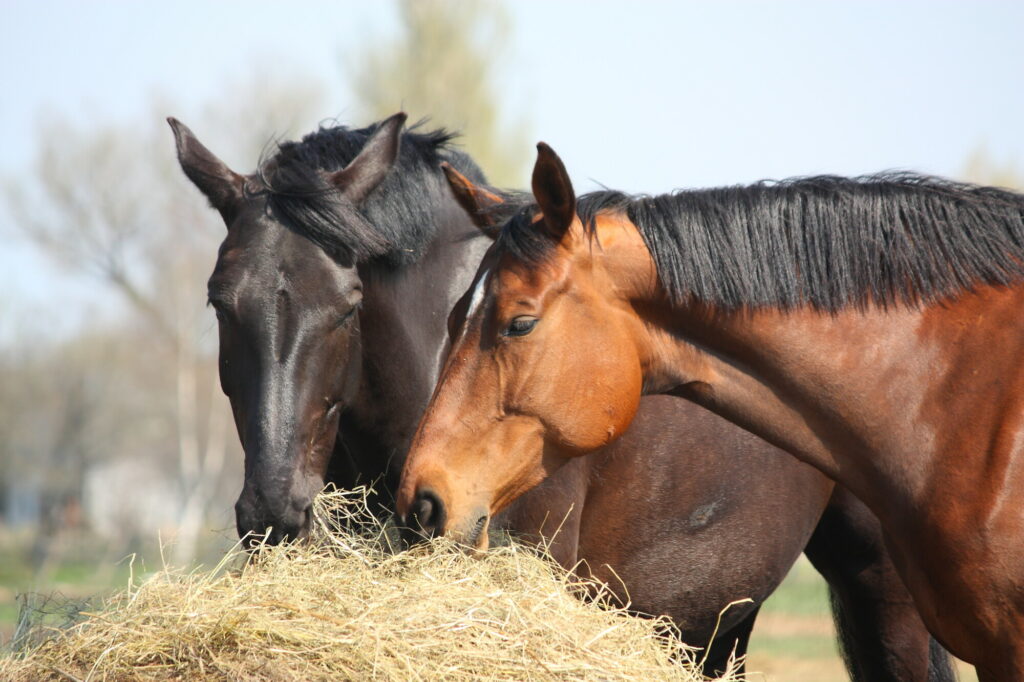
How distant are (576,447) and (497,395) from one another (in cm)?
31

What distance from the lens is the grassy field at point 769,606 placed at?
929 centimetres

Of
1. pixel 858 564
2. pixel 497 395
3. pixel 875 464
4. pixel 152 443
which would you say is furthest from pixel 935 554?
pixel 152 443

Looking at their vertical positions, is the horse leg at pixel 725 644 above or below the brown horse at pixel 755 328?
below

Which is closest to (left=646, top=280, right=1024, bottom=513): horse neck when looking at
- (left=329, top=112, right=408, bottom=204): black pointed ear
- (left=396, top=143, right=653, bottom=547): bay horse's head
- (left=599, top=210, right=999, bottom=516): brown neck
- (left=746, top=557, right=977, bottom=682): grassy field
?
(left=599, top=210, right=999, bottom=516): brown neck

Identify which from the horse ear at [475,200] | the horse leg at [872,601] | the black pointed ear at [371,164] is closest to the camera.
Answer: the black pointed ear at [371,164]

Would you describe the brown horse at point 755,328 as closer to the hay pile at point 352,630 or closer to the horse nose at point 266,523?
the hay pile at point 352,630

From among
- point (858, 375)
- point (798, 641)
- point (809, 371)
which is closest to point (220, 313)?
point (809, 371)

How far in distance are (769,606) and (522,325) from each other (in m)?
12.0

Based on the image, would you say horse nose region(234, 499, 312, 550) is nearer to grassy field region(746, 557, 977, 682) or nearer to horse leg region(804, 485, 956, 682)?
horse leg region(804, 485, 956, 682)

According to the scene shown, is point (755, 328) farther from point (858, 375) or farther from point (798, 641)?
point (798, 641)

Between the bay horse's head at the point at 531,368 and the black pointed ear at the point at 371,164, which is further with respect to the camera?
the black pointed ear at the point at 371,164

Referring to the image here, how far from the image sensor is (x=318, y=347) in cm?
341

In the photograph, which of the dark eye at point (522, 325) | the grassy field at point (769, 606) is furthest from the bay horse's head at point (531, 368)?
the grassy field at point (769, 606)

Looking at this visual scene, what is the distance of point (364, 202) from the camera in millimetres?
3746
